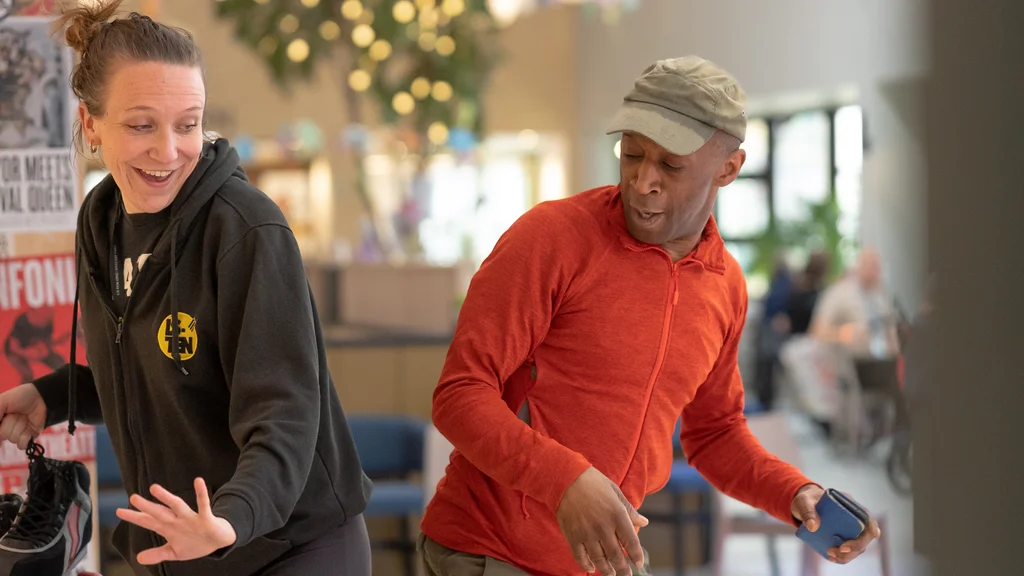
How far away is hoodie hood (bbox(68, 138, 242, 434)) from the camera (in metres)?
1.40

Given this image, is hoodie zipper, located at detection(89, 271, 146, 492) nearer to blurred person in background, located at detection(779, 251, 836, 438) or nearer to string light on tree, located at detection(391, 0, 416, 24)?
string light on tree, located at detection(391, 0, 416, 24)

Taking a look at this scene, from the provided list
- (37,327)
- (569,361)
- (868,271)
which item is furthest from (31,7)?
(868,271)

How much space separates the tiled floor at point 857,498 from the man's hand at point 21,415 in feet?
3.86

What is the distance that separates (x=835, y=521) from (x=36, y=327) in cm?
141

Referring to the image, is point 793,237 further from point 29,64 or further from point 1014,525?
point 1014,525

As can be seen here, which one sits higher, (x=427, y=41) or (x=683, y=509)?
(x=427, y=41)

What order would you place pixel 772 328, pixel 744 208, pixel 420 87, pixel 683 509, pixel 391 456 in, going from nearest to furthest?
pixel 391 456 → pixel 683 509 → pixel 420 87 → pixel 772 328 → pixel 744 208

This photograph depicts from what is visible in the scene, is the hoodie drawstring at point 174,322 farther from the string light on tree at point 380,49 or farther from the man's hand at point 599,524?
the string light on tree at point 380,49

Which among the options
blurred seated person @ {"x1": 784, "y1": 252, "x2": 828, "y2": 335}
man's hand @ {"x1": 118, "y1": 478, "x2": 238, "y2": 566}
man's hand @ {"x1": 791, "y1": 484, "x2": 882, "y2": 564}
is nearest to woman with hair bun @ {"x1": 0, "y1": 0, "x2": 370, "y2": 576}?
man's hand @ {"x1": 118, "y1": 478, "x2": 238, "y2": 566}

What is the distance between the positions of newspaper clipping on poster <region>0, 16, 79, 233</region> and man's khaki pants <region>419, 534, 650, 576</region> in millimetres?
975

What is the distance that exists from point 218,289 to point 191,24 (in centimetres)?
1287

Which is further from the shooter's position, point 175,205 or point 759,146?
point 759,146

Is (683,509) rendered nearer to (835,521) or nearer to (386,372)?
(386,372)

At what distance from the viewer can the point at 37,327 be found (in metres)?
2.08
